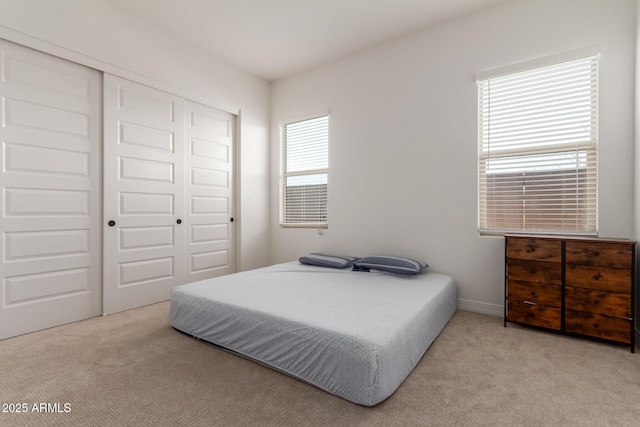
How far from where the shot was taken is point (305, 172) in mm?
4262

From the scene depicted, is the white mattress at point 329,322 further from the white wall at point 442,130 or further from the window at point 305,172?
the window at point 305,172

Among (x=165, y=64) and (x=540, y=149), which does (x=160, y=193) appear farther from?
(x=540, y=149)

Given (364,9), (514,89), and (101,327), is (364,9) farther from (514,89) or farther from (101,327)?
(101,327)

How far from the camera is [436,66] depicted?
317 centimetres

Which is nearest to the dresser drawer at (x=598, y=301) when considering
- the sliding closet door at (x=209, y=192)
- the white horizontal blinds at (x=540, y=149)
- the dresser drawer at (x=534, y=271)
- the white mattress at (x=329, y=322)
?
the dresser drawer at (x=534, y=271)

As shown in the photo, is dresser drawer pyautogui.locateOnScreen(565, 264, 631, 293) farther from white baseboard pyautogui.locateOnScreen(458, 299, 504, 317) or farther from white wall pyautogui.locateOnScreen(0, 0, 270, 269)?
white wall pyautogui.locateOnScreen(0, 0, 270, 269)

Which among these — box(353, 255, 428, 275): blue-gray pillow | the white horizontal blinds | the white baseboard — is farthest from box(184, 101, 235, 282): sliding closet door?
the white horizontal blinds

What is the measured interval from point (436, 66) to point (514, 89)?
0.79 m

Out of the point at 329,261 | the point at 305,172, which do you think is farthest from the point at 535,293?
the point at 305,172

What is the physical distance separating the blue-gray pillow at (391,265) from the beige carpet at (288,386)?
0.79 meters

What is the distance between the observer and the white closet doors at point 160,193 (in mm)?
2959

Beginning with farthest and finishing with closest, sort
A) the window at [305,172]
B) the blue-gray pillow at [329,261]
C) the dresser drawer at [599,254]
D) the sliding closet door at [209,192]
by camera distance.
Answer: the window at [305,172]
the sliding closet door at [209,192]
the blue-gray pillow at [329,261]
the dresser drawer at [599,254]

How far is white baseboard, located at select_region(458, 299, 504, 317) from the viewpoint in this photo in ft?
9.36

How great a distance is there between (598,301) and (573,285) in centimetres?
17
